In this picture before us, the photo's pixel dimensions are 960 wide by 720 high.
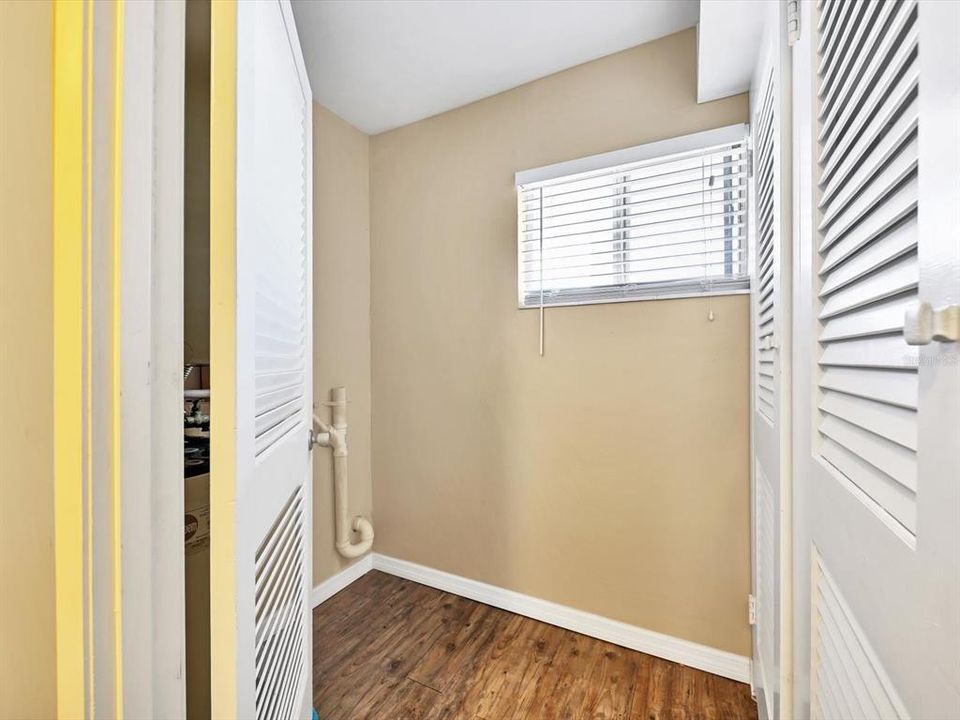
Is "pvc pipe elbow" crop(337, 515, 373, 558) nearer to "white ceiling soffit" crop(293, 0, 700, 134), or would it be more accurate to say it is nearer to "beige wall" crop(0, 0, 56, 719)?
"beige wall" crop(0, 0, 56, 719)

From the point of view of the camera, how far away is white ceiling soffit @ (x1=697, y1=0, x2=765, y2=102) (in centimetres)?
122

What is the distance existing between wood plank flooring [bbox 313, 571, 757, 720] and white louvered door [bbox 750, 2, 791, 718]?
0.26 m

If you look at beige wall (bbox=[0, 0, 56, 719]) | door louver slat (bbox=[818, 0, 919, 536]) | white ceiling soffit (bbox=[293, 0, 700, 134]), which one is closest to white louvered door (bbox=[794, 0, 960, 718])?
door louver slat (bbox=[818, 0, 919, 536])

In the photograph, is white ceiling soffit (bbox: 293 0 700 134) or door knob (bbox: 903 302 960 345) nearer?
door knob (bbox: 903 302 960 345)

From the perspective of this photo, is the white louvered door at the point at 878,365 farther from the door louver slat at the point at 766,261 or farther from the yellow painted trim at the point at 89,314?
the yellow painted trim at the point at 89,314

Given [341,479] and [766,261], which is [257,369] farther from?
[341,479]

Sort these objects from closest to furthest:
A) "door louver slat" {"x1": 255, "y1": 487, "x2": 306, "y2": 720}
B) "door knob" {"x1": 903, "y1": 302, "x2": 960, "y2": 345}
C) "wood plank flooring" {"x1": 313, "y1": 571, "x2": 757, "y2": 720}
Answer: "door knob" {"x1": 903, "y1": 302, "x2": 960, "y2": 345} < "door louver slat" {"x1": 255, "y1": 487, "x2": 306, "y2": 720} < "wood plank flooring" {"x1": 313, "y1": 571, "x2": 757, "y2": 720}

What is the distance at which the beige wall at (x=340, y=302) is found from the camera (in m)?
2.09

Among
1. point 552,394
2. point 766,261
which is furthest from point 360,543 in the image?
point 766,261

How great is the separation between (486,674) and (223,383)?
1.50 m

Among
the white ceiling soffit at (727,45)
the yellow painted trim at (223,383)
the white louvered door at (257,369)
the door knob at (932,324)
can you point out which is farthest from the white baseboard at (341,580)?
the white ceiling soffit at (727,45)

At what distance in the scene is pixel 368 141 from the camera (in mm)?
2395

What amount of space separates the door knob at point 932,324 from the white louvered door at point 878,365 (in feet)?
0.07

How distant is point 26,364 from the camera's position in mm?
515
